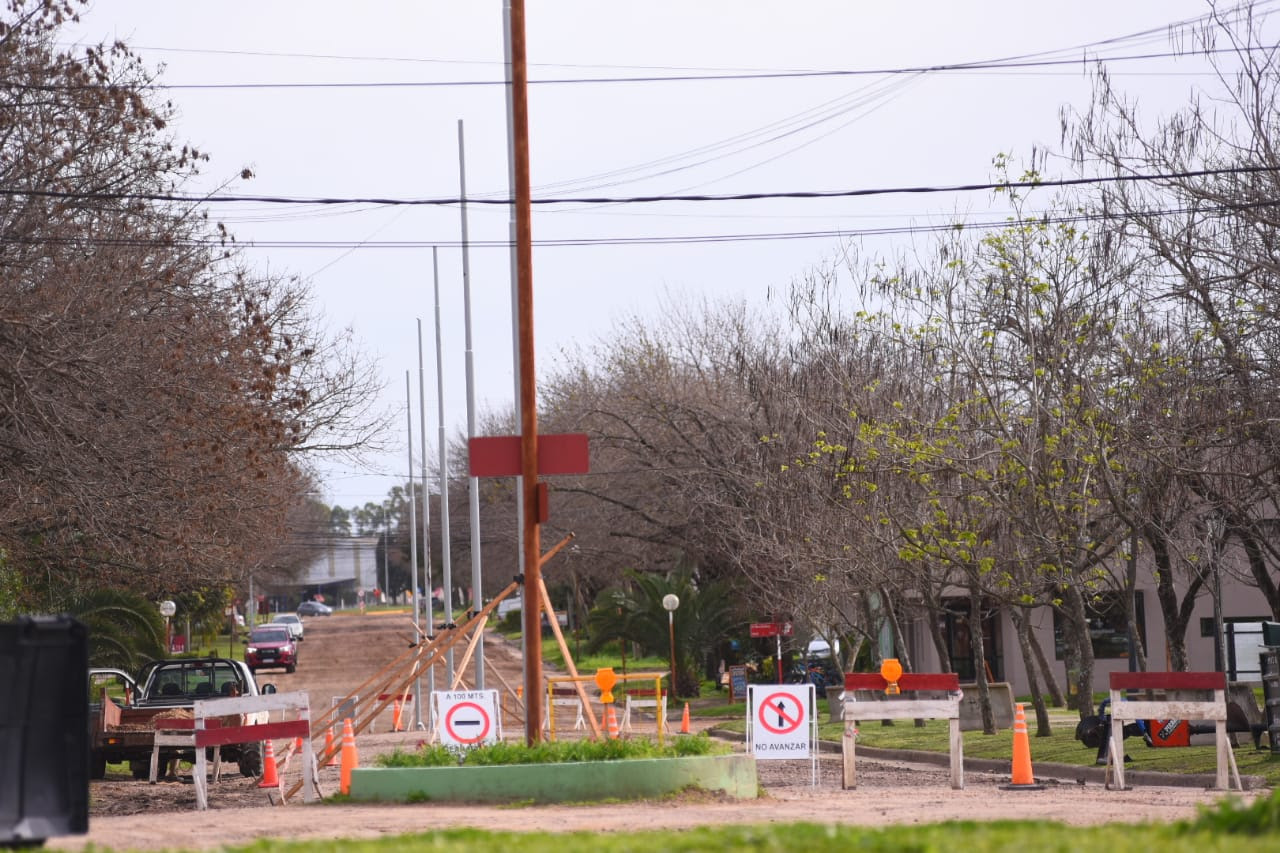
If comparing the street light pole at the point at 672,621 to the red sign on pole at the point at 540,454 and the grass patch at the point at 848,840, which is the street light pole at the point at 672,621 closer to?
the red sign on pole at the point at 540,454

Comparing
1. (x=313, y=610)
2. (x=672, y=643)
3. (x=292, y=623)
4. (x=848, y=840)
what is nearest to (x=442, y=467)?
(x=672, y=643)

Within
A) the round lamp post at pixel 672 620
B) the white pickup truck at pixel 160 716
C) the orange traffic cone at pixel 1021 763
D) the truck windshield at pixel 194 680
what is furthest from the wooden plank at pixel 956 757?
the round lamp post at pixel 672 620

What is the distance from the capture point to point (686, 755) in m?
14.2

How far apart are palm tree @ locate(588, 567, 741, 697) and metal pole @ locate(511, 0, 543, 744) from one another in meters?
30.0

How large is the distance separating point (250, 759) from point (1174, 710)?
12.8 metres

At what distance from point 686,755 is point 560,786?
4.63 feet

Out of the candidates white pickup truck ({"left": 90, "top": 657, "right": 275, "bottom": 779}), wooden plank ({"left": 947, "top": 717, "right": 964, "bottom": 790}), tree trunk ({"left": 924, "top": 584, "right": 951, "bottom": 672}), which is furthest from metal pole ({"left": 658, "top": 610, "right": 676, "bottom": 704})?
wooden plank ({"left": 947, "top": 717, "right": 964, "bottom": 790})

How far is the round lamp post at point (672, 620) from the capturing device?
133ft

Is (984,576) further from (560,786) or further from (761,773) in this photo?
(560,786)

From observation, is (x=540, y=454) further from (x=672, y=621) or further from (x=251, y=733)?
(x=672, y=621)

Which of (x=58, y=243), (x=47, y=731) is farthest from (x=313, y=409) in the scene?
(x=47, y=731)

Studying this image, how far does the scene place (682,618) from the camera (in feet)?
148

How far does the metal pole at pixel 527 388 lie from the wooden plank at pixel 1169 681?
20.2ft

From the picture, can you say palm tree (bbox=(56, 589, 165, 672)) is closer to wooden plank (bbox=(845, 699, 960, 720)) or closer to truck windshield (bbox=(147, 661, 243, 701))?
truck windshield (bbox=(147, 661, 243, 701))
